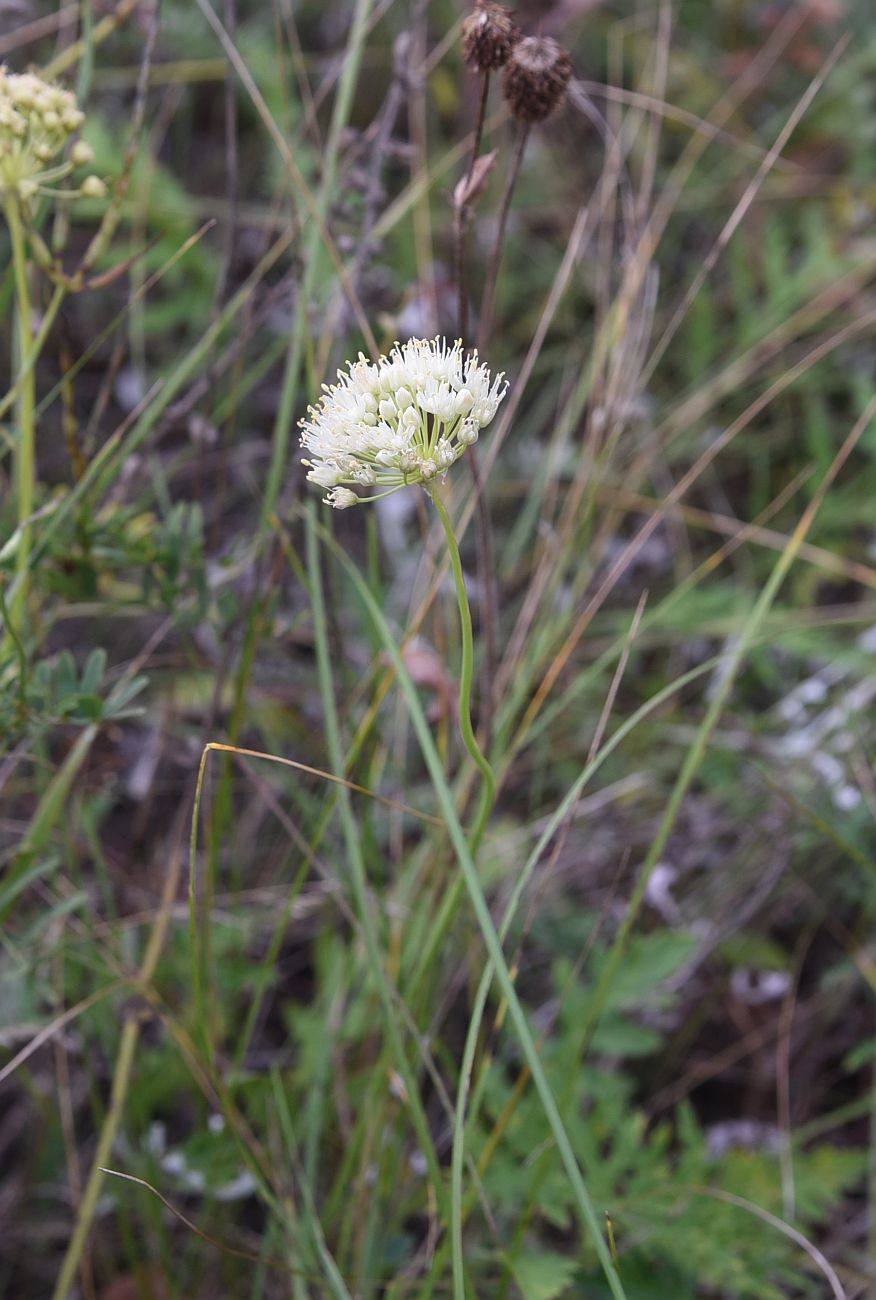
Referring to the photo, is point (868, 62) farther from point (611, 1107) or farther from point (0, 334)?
point (611, 1107)

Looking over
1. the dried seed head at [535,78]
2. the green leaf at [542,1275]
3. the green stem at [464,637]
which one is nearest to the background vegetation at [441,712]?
the green leaf at [542,1275]

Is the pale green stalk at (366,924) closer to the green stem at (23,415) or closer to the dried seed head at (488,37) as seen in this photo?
the green stem at (23,415)

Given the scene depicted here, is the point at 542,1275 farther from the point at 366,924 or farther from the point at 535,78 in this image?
the point at 535,78

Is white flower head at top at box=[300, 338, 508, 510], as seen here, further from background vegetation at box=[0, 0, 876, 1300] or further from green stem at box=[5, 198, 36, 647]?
green stem at box=[5, 198, 36, 647]

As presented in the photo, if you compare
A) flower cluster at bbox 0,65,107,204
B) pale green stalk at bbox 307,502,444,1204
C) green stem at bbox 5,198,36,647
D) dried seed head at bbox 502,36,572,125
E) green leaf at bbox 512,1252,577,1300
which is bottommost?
green leaf at bbox 512,1252,577,1300

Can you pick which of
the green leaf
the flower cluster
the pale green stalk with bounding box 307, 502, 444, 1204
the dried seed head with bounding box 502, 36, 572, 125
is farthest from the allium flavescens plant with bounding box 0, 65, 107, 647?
the green leaf

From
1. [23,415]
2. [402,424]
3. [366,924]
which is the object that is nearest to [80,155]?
[23,415]

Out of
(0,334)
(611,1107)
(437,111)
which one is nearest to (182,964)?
(611,1107)
